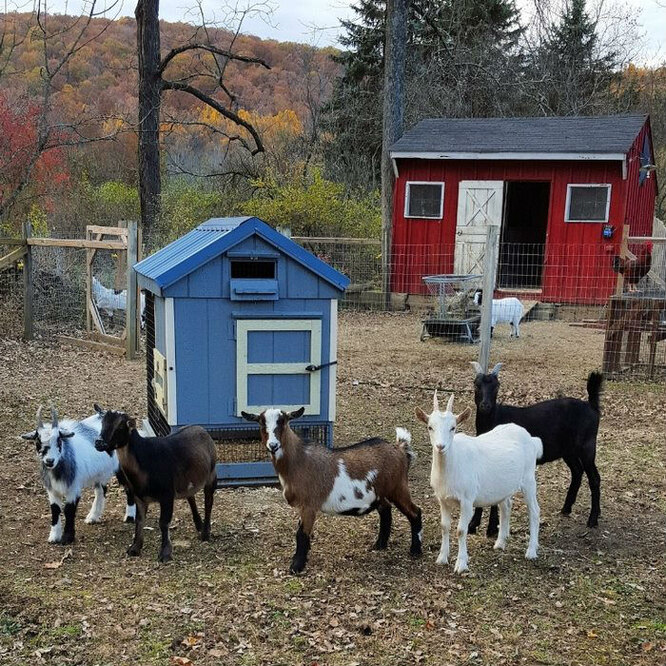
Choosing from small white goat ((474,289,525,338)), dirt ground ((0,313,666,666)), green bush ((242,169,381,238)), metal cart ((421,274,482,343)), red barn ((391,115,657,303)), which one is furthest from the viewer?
green bush ((242,169,381,238))

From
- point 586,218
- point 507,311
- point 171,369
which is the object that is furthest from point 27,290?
point 586,218

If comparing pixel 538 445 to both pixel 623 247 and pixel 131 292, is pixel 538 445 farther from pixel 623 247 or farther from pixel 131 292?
pixel 623 247

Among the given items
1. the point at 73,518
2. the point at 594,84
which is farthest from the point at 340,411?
the point at 594,84

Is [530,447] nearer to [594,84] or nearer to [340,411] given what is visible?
[340,411]

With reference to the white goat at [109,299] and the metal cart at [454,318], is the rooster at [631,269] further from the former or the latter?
the white goat at [109,299]

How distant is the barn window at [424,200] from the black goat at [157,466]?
44.6ft

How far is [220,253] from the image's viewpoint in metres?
6.00

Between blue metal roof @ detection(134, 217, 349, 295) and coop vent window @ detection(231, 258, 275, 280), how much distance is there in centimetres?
25

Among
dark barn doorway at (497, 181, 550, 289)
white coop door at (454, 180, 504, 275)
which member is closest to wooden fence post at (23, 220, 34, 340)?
white coop door at (454, 180, 504, 275)

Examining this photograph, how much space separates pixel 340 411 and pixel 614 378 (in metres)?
4.17

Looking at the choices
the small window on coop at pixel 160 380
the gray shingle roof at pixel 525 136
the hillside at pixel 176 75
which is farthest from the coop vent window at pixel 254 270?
the hillside at pixel 176 75

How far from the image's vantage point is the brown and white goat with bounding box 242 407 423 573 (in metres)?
4.80

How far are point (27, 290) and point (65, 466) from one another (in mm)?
7648

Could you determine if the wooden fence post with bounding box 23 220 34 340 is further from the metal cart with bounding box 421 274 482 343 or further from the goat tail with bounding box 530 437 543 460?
the goat tail with bounding box 530 437 543 460
